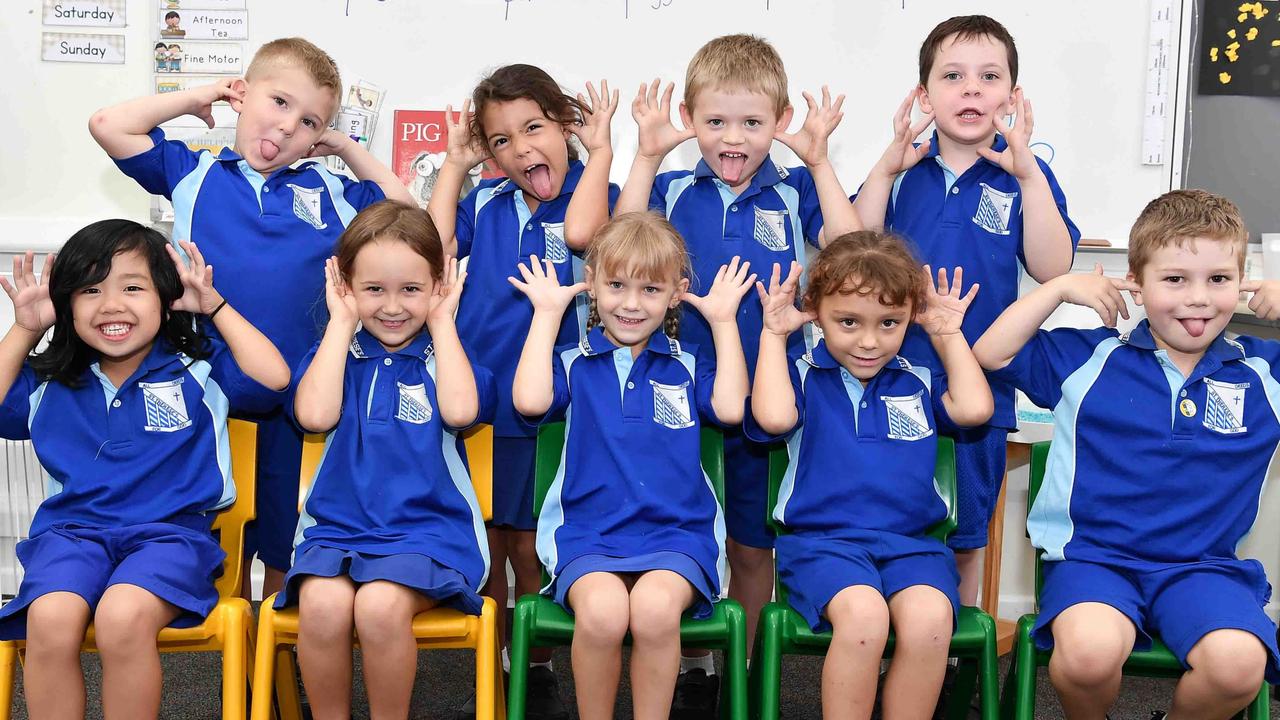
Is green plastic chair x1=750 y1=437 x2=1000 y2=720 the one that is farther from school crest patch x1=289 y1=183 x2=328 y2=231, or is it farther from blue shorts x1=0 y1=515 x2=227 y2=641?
school crest patch x1=289 y1=183 x2=328 y2=231

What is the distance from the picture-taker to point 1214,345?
1988mm

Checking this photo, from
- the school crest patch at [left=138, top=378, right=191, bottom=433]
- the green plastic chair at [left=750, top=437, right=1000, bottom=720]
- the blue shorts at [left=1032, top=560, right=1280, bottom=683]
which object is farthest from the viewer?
the school crest patch at [left=138, top=378, right=191, bottom=433]

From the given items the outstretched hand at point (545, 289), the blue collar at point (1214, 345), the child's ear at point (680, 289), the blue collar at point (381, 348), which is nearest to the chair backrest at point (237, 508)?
the blue collar at point (381, 348)

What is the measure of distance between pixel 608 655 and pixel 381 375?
679mm

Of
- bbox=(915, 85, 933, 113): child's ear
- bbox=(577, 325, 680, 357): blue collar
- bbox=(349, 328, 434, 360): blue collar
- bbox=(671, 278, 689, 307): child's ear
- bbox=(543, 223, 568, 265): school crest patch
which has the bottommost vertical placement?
bbox=(349, 328, 434, 360): blue collar

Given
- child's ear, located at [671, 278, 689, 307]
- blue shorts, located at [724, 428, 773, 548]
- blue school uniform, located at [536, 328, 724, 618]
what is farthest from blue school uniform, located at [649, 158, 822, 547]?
blue school uniform, located at [536, 328, 724, 618]

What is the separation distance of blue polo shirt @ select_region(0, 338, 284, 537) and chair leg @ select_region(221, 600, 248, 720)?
9.6 inches

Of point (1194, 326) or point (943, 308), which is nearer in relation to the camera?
point (1194, 326)

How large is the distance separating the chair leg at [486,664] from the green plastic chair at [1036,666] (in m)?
0.93

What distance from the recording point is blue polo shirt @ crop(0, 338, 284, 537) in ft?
6.43

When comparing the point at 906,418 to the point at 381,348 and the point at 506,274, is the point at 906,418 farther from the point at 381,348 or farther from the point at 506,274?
the point at 381,348

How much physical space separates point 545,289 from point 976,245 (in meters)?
0.92

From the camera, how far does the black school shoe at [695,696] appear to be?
2309 mm

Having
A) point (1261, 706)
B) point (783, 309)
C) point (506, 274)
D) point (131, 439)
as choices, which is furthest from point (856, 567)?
point (131, 439)
